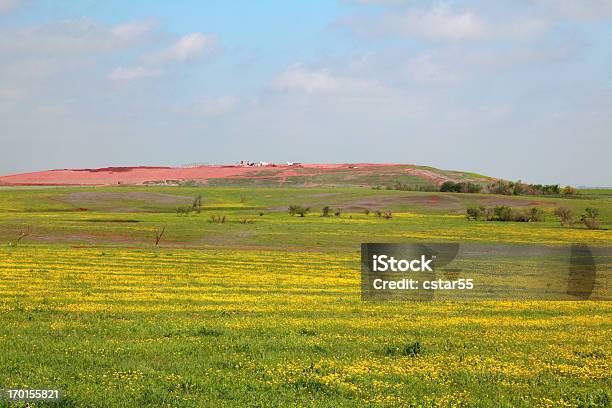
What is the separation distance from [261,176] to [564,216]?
9203 cm

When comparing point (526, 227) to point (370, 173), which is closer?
point (526, 227)

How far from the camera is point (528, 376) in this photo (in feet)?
50.1

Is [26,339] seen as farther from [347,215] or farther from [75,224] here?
[347,215]

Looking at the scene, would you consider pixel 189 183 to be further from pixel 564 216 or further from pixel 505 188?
pixel 564 216

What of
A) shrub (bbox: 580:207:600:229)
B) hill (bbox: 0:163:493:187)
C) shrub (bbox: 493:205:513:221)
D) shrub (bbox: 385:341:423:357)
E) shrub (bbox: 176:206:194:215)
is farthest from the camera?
hill (bbox: 0:163:493:187)

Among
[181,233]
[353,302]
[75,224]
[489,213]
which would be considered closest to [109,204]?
[75,224]

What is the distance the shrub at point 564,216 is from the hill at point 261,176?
5702cm

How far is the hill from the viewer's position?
164375mm

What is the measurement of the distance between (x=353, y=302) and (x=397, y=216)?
7581cm

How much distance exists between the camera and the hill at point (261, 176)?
164375 mm

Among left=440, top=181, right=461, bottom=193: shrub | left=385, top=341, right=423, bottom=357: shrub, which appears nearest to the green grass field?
left=385, top=341, right=423, bottom=357: shrub

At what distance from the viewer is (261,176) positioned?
17250 centimetres

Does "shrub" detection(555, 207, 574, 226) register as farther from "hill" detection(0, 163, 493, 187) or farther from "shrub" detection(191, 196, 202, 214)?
"hill" detection(0, 163, 493, 187)

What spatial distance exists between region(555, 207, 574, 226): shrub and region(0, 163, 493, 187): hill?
57022 mm
